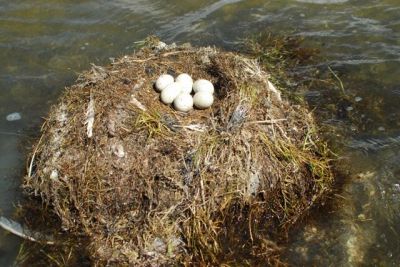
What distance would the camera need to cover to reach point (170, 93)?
15.7 feet

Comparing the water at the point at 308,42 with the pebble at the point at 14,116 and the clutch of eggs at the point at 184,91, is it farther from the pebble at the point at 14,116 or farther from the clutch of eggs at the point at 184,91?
the clutch of eggs at the point at 184,91

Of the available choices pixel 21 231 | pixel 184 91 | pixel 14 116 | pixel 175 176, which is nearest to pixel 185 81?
pixel 184 91

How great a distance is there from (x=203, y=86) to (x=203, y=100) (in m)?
0.19

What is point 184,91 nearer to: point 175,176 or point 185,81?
point 185,81

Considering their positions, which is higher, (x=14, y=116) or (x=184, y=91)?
(x=184, y=91)

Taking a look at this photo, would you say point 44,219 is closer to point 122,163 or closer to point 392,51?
point 122,163

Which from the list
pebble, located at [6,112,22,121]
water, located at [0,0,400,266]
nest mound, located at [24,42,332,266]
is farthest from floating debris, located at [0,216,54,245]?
pebble, located at [6,112,22,121]

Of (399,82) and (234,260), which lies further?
(399,82)

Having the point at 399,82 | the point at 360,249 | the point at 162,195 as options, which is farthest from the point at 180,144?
the point at 399,82

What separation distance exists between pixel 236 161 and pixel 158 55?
169 centimetres

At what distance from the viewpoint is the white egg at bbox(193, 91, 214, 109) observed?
15.5 ft

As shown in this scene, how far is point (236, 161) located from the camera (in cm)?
434

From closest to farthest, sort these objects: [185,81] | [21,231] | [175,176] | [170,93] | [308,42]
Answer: [175,176]
[21,231]
[170,93]
[185,81]
[308,42]

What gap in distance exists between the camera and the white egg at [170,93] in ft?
15.7
